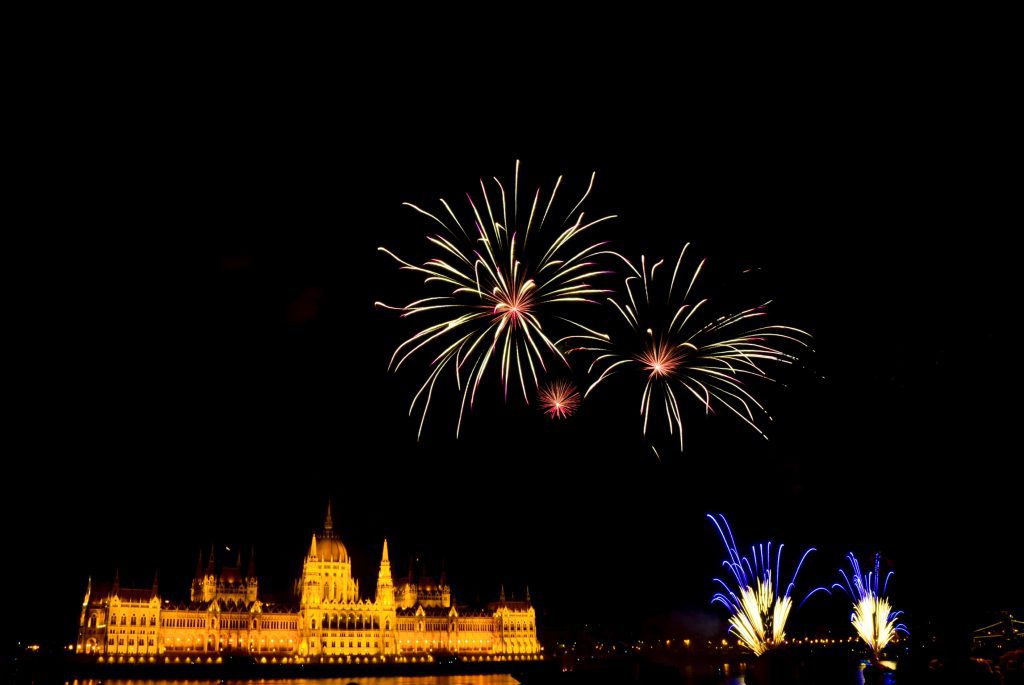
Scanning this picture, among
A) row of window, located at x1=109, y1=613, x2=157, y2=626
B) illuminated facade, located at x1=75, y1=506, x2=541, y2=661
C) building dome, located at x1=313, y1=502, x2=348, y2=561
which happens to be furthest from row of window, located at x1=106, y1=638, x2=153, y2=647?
building dome, located at x1=313, y1=502, x2=348, y2=561

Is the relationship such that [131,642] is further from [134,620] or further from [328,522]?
[328,522]

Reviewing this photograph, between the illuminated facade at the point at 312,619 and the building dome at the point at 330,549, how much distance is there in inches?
4.5

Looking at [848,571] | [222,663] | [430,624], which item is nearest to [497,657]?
[430,624]

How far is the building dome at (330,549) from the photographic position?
95.3 metres

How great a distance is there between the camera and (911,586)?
20.7 metres

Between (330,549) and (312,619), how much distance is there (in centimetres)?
1058

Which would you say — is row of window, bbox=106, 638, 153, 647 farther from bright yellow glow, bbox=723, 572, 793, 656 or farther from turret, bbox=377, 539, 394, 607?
bright yellow glow, bbox=723, 572, 793, 656

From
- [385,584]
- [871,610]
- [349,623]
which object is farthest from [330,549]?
[871,610]

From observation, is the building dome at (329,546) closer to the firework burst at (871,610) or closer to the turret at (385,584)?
the turret at (385,584)

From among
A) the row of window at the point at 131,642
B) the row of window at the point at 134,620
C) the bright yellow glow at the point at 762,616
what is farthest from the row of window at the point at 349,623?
the bright yellow glow at the point at 762,616

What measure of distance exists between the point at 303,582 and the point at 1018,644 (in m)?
74.0

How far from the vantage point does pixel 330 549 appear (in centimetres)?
9650

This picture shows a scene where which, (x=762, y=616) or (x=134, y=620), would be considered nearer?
(x=762, y=616)

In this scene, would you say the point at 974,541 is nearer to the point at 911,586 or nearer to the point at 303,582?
the point at 911,586
